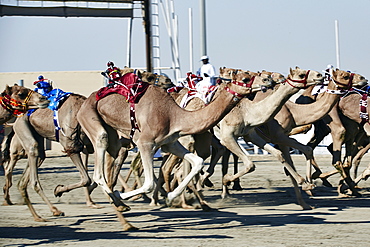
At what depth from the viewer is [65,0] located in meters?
17.0

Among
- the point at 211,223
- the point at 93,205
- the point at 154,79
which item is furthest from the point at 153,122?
the point at 154,79

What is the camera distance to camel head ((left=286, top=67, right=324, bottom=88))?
9625 mm

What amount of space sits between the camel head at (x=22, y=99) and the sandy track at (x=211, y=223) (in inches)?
64.6

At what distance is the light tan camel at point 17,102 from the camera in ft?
31.4

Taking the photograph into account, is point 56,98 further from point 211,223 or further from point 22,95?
point 211,223

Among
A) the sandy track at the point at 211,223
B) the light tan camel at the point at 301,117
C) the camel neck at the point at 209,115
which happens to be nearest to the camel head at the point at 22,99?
the sandy track at the point at 211,223

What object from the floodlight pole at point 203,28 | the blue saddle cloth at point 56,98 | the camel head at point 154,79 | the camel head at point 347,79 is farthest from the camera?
the floodlight pole at point 203,28

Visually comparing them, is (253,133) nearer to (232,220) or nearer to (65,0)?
(232,220)

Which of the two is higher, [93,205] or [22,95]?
[22,95]

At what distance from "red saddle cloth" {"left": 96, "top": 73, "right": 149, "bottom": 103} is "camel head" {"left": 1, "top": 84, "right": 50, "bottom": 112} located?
32.0 inches

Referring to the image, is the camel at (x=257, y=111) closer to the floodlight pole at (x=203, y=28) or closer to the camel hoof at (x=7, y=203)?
the camel hoof at (x=7, y=203)

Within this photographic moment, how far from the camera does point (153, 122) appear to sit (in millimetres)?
9000

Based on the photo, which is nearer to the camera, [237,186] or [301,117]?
[301,117]

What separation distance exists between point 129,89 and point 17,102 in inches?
62.5
